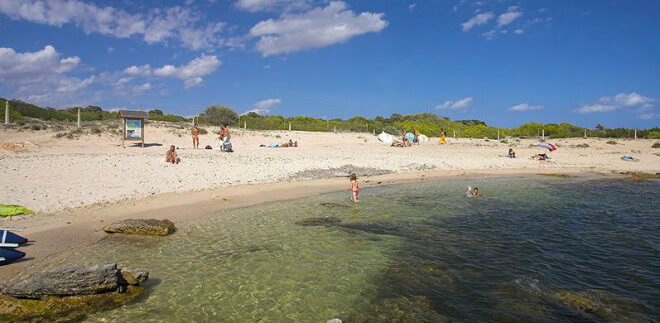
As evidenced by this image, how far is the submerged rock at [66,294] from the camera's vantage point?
5.43m

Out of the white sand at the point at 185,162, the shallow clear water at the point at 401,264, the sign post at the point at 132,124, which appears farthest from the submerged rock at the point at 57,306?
the sign post at the point at 132,124

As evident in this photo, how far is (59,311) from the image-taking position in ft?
18.3

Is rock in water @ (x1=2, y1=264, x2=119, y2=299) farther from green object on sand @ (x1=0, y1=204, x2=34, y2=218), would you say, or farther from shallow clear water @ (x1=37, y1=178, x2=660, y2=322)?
green object on sand @ (x1=0, y1=204, x2=34, y2=218)

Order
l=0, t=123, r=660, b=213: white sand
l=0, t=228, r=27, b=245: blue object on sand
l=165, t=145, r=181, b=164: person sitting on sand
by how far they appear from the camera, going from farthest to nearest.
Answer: l=165, t=145, r=181, b=164: person sitting on sand < l=0, t=123, r=660, b=213: white sand < l=0, t=228, r=27, b=245: blue object on sand

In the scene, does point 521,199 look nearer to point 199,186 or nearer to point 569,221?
point 569,221

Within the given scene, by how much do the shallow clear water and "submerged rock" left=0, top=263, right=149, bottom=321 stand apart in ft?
1.21

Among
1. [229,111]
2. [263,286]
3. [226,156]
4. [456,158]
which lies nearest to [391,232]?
[263,286]

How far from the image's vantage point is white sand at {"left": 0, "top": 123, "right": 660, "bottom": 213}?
13.6 meters

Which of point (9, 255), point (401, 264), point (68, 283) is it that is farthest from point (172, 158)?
point (401, 264)

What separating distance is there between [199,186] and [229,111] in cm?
3379

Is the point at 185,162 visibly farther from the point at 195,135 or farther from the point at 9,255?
the point at 9,255

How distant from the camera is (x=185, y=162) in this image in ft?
64.9

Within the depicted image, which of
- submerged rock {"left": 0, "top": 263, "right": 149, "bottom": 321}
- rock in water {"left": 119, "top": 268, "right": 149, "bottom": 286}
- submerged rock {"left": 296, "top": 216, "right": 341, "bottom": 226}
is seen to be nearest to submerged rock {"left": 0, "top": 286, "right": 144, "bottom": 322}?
submerged rock {"left": 0, "top": 263, "right": 149, "bottom": 321}

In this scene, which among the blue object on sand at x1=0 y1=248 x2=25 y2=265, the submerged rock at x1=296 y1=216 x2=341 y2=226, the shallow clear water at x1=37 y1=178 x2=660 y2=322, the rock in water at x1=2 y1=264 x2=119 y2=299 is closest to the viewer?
the rock in water at x1=2 y1=264 x2=119 y2=299
